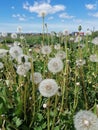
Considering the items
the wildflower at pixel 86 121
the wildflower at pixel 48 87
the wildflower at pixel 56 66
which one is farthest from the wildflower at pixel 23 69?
the wildflower at pixel 86 121

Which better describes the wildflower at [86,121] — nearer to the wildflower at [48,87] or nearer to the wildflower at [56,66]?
the wildflower at [48,87]

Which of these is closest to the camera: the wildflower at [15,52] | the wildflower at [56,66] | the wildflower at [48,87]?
the wildflower at [48,87]

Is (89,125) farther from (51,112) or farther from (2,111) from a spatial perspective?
(2,111)

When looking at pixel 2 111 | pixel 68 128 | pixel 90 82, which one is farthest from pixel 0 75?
pixel 68 128

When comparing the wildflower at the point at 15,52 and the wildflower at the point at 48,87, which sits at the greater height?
the wildflower at the point at 15,52

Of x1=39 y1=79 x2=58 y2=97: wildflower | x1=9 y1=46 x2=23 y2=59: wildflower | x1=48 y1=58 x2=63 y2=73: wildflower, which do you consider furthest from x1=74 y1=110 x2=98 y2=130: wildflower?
x1=9 y1=46 x2=23 y2=59: wildflower

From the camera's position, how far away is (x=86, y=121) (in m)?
2.16

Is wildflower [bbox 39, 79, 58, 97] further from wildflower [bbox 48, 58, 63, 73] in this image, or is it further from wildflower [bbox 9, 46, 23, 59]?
wildflower [bbox 9, 46, 23, 59]

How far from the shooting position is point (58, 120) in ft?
9.57

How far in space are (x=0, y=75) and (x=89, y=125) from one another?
2190mm

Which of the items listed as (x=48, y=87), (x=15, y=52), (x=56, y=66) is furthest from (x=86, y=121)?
(x=15, y=52)

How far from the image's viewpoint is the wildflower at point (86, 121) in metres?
2.16

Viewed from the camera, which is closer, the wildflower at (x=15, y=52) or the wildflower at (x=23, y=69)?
the wildflower at (x=23, y=69)

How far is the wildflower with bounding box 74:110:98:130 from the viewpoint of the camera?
216cm
